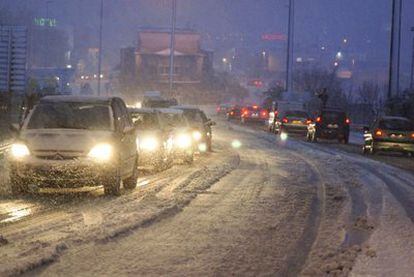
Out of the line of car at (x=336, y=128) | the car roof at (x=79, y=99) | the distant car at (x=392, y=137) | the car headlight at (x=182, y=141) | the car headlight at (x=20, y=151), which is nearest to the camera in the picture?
the car headlight at (x=20, y=151)

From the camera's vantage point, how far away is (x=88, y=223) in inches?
434

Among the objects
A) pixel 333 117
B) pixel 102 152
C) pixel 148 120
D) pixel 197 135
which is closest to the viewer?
pixel 102 152

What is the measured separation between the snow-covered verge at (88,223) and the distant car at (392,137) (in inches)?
569

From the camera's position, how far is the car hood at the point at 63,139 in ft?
47.2

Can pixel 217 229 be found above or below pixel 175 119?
below

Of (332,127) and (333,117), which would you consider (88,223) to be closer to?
(332,127)

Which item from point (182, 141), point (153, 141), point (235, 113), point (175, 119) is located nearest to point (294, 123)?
point (175, 119)

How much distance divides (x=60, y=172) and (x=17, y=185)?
885 millimetres

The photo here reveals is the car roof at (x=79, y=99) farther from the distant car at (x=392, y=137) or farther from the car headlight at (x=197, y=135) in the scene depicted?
the distant car at (x=392, y=137)

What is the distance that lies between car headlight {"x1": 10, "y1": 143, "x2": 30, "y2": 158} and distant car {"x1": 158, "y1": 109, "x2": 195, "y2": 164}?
353 inches

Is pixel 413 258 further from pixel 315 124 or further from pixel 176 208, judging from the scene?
pixel 315 124

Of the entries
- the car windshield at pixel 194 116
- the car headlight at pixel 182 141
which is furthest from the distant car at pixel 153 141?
the car windshield at pixel 194 116

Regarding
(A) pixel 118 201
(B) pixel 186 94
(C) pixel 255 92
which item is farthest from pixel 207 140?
(C) pixel 255 92

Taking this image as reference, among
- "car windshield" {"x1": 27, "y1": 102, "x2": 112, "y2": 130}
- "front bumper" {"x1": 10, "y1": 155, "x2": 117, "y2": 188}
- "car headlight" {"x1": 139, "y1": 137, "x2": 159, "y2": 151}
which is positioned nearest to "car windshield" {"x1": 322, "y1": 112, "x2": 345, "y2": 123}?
"car headlight" {"x1": 139, "y1": 137, "x2": 159, "y2": 151}
